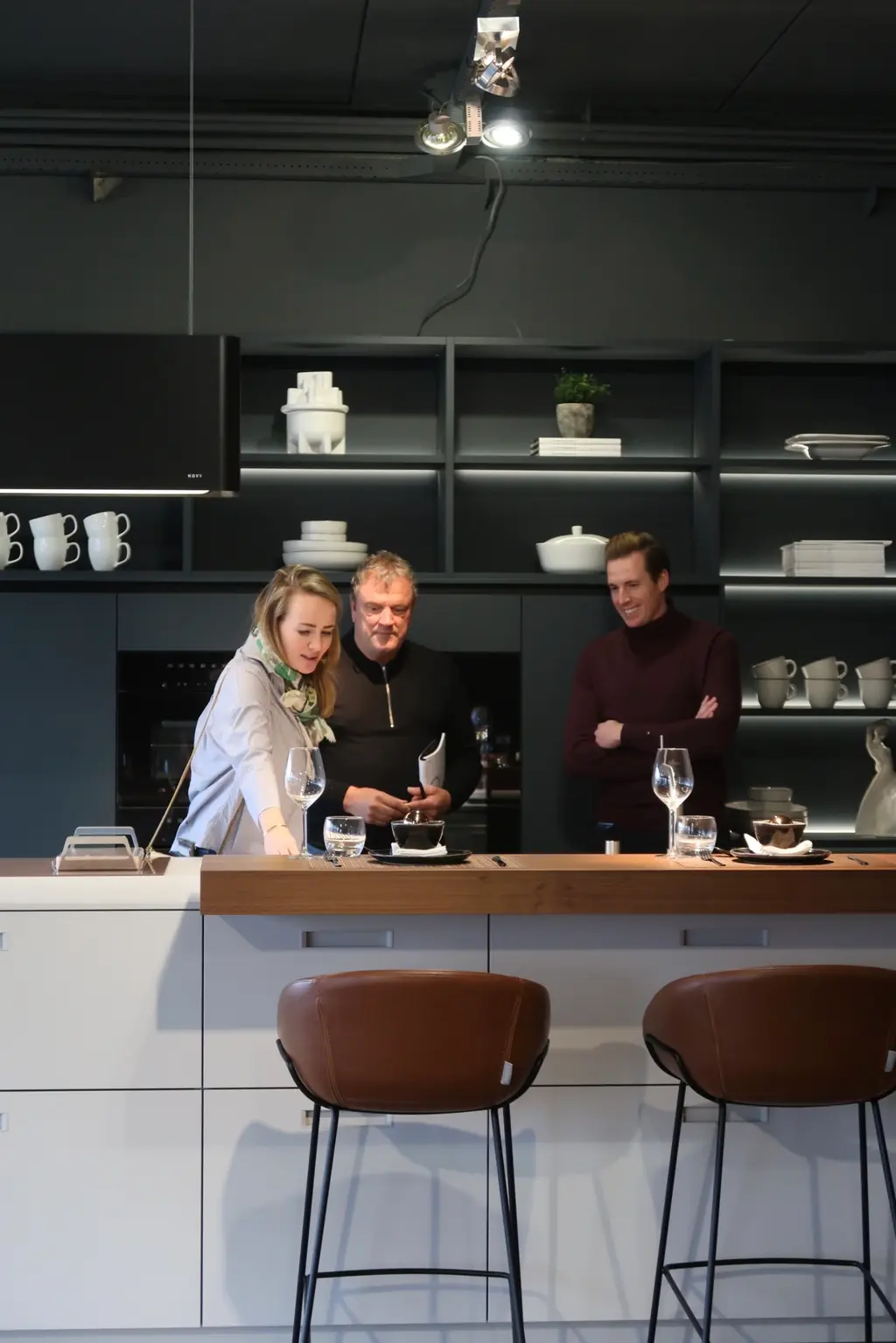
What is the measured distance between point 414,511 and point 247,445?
2.01 feet

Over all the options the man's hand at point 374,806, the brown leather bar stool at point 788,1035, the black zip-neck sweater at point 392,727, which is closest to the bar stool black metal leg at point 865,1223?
the brown leather bar stool at point 788,1035

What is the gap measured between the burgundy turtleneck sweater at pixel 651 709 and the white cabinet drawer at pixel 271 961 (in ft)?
5.09

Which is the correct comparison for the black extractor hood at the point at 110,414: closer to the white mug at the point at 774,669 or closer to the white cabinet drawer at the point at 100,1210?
the white cabinet drawer at the point at 100,1210

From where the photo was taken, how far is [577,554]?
186 inches

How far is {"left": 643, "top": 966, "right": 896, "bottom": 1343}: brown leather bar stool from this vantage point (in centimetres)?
247

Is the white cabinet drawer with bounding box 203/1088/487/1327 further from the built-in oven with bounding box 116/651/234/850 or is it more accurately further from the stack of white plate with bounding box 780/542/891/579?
the stack of white plate with bounding box 780/542/891/579

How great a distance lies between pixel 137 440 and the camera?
333cm

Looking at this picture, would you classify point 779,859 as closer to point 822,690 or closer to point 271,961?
point 271,961

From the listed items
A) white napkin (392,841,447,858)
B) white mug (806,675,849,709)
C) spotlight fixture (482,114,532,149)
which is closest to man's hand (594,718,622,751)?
white mug (806,675,849,709)

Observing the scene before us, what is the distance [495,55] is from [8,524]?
2.15 meters

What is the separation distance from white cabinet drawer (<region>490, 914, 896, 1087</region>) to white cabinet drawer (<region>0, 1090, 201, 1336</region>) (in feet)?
2.34

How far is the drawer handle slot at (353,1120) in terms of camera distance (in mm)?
2854

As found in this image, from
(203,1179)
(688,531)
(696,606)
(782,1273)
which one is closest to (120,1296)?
(203,1179)

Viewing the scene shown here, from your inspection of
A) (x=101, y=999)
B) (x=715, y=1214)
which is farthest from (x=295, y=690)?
(x=715, y=1214)
